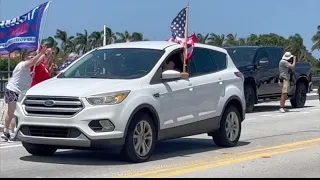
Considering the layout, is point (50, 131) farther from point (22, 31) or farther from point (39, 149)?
point (22, 31)

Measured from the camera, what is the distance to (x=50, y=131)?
9.88m

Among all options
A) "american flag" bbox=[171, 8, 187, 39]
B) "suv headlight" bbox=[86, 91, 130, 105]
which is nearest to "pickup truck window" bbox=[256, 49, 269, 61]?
"american flag" bbox=[171, 8, 187, 39]

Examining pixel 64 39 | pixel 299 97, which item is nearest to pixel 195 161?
pixel 299 97

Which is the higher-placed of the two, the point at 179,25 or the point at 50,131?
the point at 179,25

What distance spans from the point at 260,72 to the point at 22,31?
8.23 meters

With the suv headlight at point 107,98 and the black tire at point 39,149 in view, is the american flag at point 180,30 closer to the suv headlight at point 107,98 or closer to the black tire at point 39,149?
the suv headlight at point 107,98

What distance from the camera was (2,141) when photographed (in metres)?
13.2

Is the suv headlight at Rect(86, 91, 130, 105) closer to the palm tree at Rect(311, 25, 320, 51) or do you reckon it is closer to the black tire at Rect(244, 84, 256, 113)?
the black tire at Rect(244, 84, 256, 113)

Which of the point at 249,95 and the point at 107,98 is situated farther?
the point at 249,95

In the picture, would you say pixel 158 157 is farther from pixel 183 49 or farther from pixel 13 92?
pixel 13 92

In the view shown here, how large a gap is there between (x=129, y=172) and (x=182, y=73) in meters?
2.35

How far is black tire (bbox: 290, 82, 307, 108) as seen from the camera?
22359 millimetres

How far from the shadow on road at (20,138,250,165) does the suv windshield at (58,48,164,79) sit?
128 cm

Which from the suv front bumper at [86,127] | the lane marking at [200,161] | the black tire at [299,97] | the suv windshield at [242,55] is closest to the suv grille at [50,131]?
the suv front bumper at [86,127]
